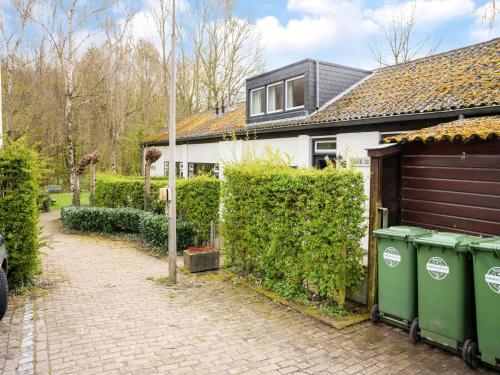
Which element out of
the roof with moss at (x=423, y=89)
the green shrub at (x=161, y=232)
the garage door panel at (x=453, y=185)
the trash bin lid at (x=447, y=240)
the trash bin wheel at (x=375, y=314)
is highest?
the roof with moss at (x=423, y=89)

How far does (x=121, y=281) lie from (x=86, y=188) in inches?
997

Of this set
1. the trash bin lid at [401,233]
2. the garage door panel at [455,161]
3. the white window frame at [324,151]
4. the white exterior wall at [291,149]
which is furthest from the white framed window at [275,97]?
the trash bin lid at [401,233]

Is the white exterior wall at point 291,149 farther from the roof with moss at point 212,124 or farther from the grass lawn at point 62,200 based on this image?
the grass lawn at point 62,200

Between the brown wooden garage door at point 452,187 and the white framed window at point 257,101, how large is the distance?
34.3ft

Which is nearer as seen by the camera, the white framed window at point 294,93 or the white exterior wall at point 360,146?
the white exterior wall at point 360,146

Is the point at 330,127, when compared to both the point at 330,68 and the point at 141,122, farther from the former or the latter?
the point at 141,122

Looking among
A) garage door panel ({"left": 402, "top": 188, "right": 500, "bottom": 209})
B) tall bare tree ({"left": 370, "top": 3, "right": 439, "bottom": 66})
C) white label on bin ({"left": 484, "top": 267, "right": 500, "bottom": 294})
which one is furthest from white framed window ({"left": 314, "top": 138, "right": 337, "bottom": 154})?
tall bare tree ({"left": 370, "top": 3, "right": 439, "bottom": 66})

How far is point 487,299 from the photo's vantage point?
13.0 ft

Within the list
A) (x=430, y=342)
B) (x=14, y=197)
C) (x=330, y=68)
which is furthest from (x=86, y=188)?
(x=430, y=342)

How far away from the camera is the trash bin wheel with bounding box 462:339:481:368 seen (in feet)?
13.5

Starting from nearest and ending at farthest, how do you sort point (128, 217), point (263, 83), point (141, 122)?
point (128, 217) → point (263, 83) → point (141, 122)

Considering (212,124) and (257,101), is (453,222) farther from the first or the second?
(212,124)

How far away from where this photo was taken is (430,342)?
A: 15.2 feet

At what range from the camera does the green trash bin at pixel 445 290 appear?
13.8 ft
